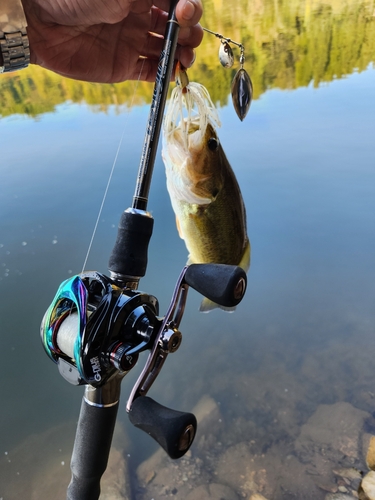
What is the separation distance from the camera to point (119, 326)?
2.22ft

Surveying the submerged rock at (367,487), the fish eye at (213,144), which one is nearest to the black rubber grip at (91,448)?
the fish eye at (213,144)

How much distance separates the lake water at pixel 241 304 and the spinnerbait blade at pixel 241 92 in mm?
1302

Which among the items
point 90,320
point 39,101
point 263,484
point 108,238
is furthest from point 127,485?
point 39,101

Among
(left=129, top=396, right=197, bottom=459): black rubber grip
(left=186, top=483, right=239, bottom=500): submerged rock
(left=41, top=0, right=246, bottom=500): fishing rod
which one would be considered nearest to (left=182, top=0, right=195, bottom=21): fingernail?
(left=41, top=0, right=246, bottom=500): fishing rod

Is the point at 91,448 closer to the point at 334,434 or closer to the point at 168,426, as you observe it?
the point at 168,426

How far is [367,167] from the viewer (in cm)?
370

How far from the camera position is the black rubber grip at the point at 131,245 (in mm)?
817

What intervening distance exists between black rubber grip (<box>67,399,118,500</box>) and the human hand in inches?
34.9

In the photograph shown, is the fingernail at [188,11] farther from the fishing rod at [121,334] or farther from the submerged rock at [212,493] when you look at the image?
the submerged rock at [212,493]

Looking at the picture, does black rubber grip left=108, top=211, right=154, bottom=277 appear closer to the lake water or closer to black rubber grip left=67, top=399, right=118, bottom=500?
black rubber grip left=67, top=399, right=118, bottom=500

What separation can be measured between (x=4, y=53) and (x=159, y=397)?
201 centimetres

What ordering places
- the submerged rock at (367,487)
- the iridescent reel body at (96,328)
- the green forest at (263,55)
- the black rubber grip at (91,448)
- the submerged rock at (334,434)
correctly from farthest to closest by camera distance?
the green forest at (263,55)
the submerged rock at (334,434)
the submerged rock at (367,487)
the black rubber grip at (91,448)
the iridescent reel body at (96,328)

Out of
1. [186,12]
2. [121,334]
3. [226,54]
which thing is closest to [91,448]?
[121,334]

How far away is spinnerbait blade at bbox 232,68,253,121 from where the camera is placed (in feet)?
3.89
